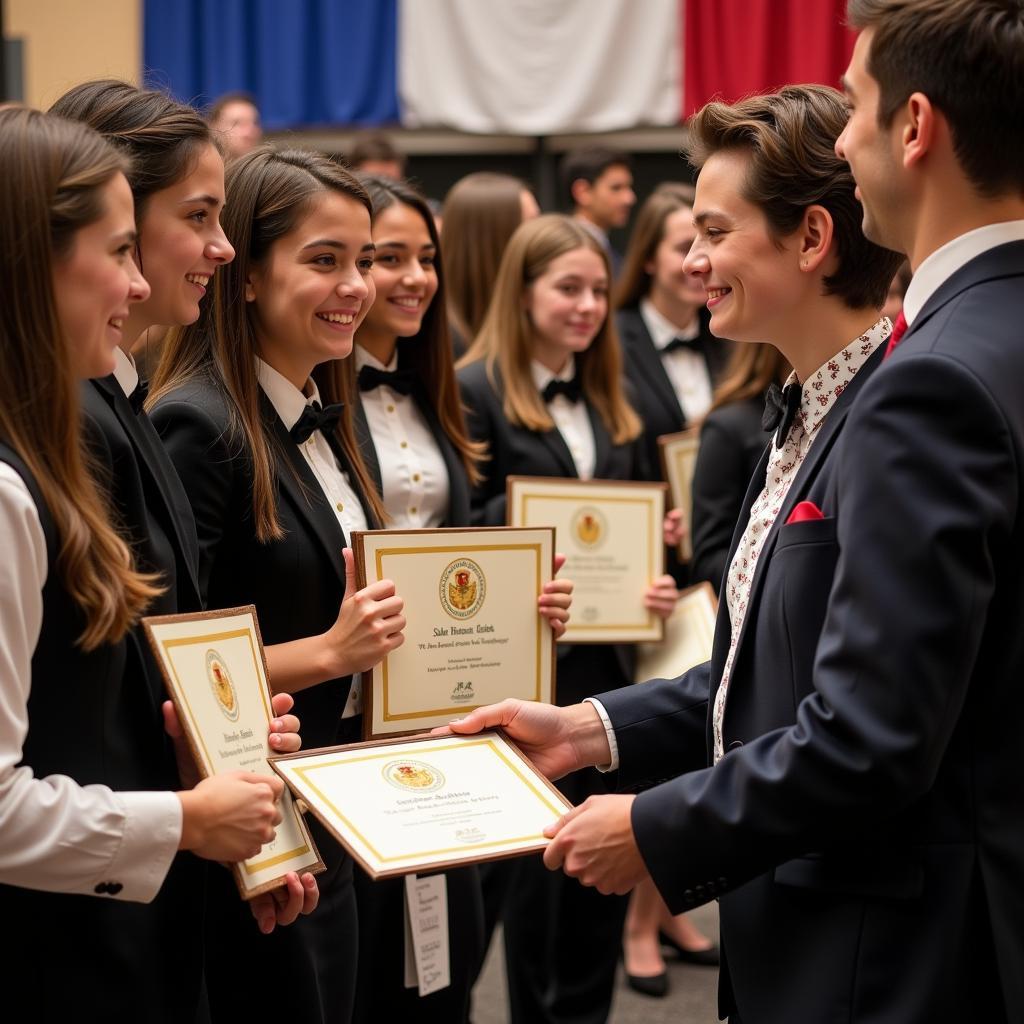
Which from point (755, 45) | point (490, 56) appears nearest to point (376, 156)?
point (490, 56)

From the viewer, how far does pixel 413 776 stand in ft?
6.13

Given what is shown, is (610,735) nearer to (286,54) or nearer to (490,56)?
(490,56)

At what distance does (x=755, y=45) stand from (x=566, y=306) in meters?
4.12

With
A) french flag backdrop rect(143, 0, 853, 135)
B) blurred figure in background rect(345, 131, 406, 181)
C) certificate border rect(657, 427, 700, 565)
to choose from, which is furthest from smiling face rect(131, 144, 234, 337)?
french flag backdrop rect(143, 0, 853, 135)

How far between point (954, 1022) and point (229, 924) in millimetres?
1159

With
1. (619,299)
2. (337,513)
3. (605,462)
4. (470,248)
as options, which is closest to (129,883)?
(337,513)

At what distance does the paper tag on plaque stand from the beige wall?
247 inches

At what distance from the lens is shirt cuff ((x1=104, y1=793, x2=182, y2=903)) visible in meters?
1.55

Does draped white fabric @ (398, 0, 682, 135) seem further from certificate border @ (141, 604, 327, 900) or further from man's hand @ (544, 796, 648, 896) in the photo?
man's hand @ (544, 796, 648, 896)

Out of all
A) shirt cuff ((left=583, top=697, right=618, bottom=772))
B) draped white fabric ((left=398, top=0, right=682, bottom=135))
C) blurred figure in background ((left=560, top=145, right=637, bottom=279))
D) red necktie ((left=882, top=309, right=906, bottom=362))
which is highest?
draped white fabric ((left=398, top=0, right=682, bottom=135))

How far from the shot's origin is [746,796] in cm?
149

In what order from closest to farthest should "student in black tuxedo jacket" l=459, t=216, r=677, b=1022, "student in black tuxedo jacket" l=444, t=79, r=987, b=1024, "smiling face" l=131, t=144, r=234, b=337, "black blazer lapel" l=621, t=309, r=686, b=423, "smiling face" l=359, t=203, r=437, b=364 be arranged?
"student in black tuxedo jacket" l=444, t=79, r=987, b=1024 < "smiling face" l=131, t=144, r=234, b=337 < "smiling face" l=359, t=203, r=437, b=364 < "student in black tuxedo jacket" l=459, t=216, r=677, b=1022 < "black blazer lapel" l=621, t=309, r=686, b=423

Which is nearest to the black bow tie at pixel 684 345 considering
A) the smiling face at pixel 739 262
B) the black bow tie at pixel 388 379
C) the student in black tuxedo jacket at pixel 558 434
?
the student in black tuxedo jacket at pixel 558 434

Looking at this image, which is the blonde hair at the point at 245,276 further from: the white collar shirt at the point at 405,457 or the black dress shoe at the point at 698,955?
the black dress shoe at the point at 698,955
